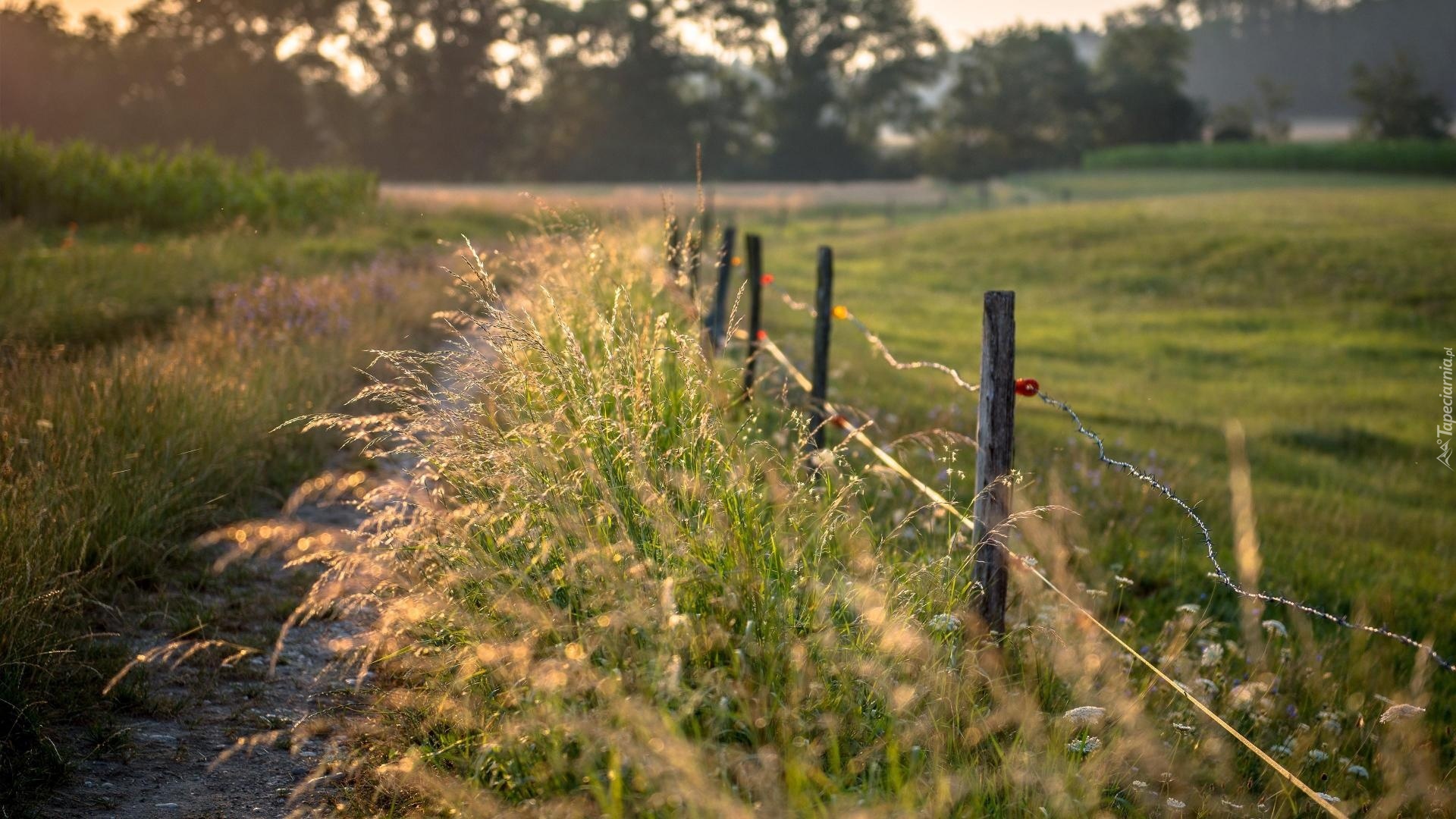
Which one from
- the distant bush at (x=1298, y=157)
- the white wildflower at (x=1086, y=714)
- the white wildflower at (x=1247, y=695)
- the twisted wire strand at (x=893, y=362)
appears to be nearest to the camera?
the white wildflower at (x=1086, y=714)

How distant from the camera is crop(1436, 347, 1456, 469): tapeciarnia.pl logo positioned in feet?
31.8

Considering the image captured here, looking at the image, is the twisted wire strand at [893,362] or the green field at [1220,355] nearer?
the twisted wire strand at [893,362]

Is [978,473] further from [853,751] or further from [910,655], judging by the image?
[853,751]

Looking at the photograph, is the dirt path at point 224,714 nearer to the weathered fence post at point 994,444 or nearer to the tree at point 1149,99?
the weathered fence post at point 994,444

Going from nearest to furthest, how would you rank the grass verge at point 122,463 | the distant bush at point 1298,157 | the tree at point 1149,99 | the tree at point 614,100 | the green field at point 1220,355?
1. the grass verge at point 122,463
2. the green field at point 1220,355
3. the distant bush at point 1298,157
4. the tree at point 614,100
5. the tree at point 1149,99

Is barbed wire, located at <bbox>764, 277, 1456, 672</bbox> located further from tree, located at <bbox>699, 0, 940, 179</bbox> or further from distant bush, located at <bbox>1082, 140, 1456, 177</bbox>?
tree, located at <bbox>699, 0, 940, 179</bbox>

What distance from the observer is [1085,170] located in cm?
6166

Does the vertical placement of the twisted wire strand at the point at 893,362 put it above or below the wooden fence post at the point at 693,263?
below

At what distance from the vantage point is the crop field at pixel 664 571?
2914mm

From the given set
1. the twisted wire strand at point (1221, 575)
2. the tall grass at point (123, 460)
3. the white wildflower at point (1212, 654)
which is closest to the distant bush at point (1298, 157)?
the twisted wire strand at point (1221, 575)

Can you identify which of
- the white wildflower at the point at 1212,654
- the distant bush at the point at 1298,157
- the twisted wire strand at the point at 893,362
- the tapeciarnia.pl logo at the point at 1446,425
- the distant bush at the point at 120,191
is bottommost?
the tapeciarnia.pl logo at the point at 1446,425

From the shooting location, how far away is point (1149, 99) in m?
69.7

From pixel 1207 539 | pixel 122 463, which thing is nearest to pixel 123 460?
pixel 122 463

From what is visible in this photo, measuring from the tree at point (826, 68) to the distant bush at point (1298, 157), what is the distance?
41.8 ft
